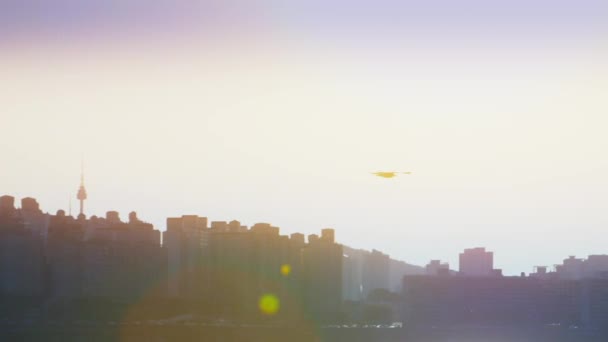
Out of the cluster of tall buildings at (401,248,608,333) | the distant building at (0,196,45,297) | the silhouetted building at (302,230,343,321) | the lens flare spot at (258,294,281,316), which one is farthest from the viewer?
the cluster of tall buildings at (401,248,608,333)

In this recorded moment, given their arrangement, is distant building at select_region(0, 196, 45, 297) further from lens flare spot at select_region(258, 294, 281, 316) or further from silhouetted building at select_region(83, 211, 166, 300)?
lens flare spot at select_region(258, 294, 281, 316)

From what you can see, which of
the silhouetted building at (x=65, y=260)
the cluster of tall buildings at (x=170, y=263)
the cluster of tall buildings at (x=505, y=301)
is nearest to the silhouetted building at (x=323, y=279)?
the cluster of tall buildings at (x=170, y=263)

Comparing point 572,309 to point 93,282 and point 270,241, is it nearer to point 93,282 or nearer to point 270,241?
point 270,241

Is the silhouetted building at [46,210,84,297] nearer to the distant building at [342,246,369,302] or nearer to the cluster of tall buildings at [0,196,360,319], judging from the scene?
the cluster of tall buildings at [0,196,360,319]

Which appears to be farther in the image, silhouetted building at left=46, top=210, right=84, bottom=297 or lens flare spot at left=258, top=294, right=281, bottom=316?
lens flare spot at left=258, top=294, right=281, bottom=316

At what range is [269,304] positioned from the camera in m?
159

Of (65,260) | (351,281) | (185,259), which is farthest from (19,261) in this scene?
(351,281)

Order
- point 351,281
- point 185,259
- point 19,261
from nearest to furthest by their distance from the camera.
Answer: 1. point 19,261
2. point 185,259
3. point 351,281

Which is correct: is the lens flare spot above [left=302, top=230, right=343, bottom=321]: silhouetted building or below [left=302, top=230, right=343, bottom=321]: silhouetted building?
below

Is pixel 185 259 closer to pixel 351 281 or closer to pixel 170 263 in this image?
pixel 170 263

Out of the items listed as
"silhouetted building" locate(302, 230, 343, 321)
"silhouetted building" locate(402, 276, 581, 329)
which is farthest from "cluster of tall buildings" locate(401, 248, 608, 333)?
"silhouetted building" locate(302, 230, 343, 321)

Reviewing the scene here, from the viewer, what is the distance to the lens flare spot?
Result: 156m

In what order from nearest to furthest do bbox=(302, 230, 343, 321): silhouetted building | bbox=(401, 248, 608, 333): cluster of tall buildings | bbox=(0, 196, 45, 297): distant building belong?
1. bbox=(0, 196, 45, 297): distant building
2. bbox=(302, 230, 343, 321): silhouetted building
3. bbox=(401, 248, 608, 333): cluster of tall buildings

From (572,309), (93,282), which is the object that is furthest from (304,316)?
(572,309)
